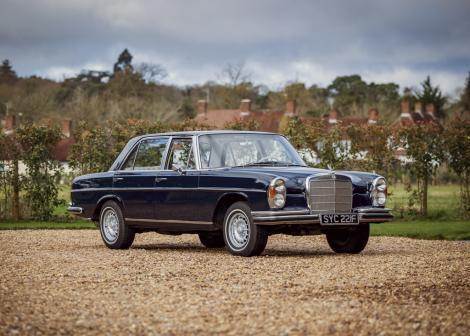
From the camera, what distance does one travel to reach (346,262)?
12383 millimetres

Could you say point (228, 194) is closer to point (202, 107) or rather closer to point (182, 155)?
point (182, 155)

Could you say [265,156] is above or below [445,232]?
above

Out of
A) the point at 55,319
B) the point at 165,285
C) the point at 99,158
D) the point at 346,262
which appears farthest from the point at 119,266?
the point at 99,158

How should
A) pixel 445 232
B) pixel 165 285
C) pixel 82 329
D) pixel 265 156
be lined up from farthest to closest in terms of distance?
pixel 445 232 < pixel 265 156 < pixel 165 285 < pixel 82 329

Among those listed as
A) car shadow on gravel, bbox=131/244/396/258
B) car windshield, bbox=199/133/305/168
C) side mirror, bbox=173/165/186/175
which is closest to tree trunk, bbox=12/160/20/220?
car shadow on gravel, bbox=131/244/396/258

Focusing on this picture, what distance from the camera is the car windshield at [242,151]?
14.1m

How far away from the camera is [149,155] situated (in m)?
15.2

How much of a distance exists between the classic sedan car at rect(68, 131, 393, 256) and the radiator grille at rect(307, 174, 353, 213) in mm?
14

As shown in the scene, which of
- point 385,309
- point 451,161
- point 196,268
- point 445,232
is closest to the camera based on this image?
point 385,309

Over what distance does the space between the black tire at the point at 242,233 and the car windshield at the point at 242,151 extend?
905 mm

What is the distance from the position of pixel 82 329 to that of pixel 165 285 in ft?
8.73

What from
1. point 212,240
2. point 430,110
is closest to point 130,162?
point 212,240

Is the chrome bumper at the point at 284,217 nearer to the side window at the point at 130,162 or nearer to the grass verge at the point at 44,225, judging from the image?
the side window at the point at 130,162

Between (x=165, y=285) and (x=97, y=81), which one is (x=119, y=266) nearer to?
(x=165, y=285)
